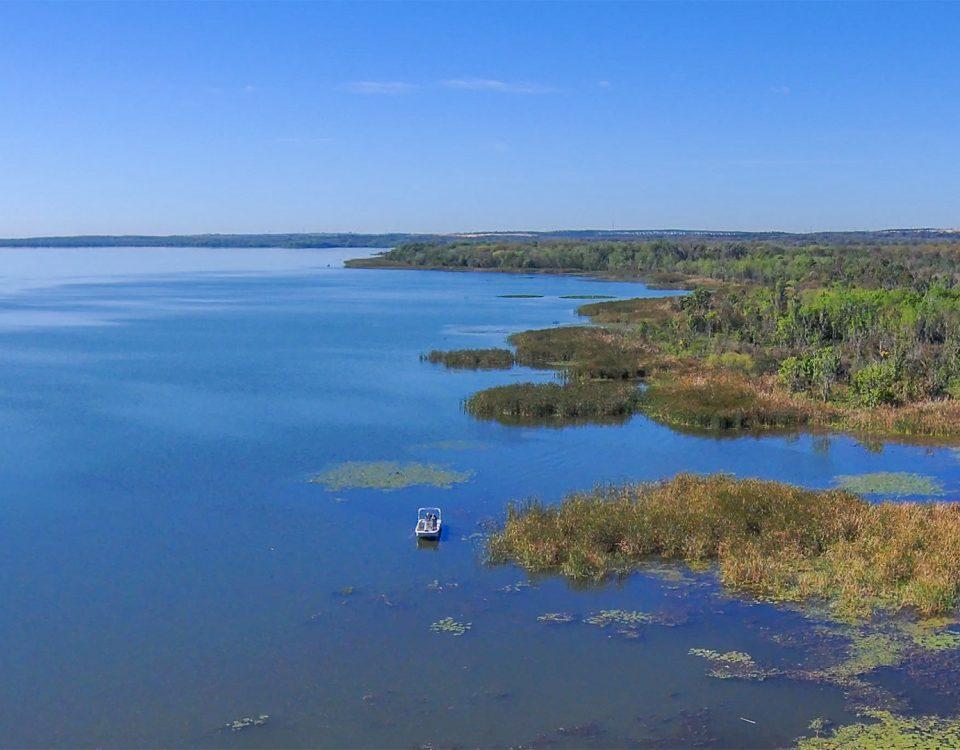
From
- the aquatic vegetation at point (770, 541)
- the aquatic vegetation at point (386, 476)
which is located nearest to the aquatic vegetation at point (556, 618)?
the aquatic vegetation at point (770, 541)

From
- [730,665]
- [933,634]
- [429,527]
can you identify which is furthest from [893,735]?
[429,527]

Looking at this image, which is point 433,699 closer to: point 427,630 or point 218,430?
point 427,630

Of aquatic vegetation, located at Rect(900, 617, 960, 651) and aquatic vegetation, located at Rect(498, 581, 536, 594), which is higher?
aquatic vegetation, located at Rect(498, 581, 536, 594)

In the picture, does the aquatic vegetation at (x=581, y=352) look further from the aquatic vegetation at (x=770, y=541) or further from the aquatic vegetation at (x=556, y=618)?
the aquatic vegetation at (x=556, y=618)

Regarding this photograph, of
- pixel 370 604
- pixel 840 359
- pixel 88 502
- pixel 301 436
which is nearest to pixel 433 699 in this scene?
pixel 370 604

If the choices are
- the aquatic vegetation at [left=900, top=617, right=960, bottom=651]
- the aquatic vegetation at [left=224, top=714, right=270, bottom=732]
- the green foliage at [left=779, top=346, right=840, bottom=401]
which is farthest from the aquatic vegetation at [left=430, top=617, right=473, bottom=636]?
the green foliage at [left=779, top=346, right=840, bottom=401]

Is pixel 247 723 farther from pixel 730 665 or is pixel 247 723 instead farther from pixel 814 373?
pixel 814 373

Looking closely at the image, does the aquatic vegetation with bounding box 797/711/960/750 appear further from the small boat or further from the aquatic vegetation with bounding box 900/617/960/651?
the small boat
